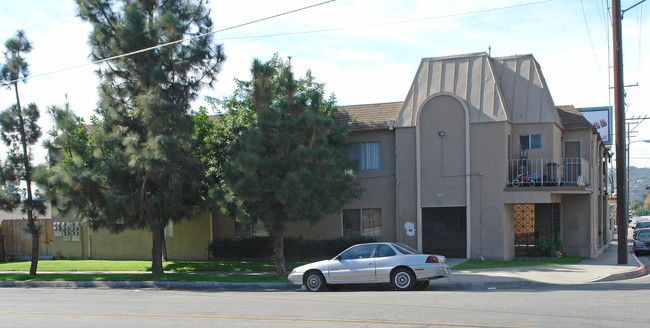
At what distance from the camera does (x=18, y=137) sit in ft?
68.4

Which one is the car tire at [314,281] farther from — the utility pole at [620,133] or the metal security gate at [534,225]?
Result: the utility pole at [620,133]

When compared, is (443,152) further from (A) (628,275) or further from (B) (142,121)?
(B) (142,121)

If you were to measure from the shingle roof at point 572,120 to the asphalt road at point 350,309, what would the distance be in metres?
8.97

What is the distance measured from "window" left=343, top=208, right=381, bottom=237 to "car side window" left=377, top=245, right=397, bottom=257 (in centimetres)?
824

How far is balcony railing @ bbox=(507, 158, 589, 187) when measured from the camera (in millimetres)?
20891

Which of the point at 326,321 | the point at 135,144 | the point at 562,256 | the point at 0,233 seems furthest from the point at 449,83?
the point at 0,233

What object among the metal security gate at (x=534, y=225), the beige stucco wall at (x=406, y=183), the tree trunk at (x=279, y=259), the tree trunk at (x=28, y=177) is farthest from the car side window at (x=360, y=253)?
the tree trunk at (x=28, y=177)

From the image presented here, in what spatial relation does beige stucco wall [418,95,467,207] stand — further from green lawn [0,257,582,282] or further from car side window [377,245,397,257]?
car side window [377,245,397,257]

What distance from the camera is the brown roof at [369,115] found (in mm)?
23125

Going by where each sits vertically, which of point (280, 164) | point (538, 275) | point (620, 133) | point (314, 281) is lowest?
point (538, 275)

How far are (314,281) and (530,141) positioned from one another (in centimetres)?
1130

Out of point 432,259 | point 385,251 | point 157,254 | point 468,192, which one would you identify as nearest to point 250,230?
point 157,254

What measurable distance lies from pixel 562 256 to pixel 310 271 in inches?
477

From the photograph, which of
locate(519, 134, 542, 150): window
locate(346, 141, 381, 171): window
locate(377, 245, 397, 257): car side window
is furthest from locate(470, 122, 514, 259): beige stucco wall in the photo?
locate(377, 245, 397, 257): car side window
